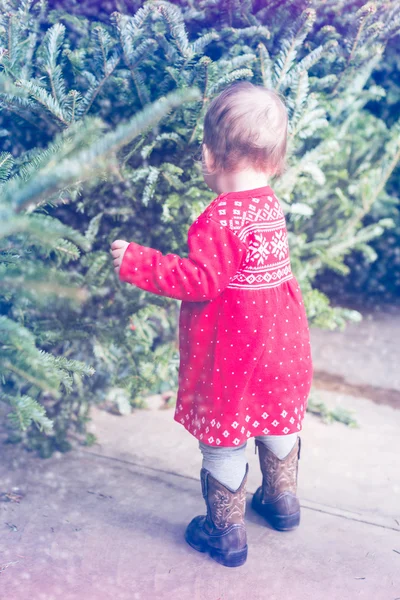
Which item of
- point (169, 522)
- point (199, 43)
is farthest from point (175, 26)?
point (169, 522)

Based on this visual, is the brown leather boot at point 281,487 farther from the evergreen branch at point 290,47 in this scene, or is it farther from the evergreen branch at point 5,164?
the evergreen branch at point 290,47

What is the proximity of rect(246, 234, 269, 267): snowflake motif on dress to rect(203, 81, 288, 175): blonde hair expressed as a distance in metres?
0.26

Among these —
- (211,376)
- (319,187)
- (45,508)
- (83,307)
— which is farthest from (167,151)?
(45,508)

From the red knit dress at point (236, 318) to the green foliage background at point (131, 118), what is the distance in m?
0.37

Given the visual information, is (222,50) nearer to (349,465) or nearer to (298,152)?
(298,152)

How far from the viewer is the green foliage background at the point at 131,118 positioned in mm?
2246

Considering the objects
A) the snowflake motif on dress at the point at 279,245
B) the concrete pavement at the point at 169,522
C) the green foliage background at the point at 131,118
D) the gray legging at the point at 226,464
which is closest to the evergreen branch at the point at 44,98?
the green foliage background at the point at 131,118

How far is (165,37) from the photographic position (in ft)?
7.89

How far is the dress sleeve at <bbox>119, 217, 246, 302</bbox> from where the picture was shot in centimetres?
201

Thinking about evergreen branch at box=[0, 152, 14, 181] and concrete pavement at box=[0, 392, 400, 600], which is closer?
evergreen branch at box=[0, 152, 14, 181]

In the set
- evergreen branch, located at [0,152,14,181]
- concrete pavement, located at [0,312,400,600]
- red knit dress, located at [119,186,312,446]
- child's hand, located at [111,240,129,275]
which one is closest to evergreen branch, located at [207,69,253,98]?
red knit dress, located at [119,186,312,446]

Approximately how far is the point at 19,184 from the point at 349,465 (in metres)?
2.17

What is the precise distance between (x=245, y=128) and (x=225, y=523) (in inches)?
55.4

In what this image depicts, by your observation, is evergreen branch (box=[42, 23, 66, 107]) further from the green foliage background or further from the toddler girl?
the toddler girl
